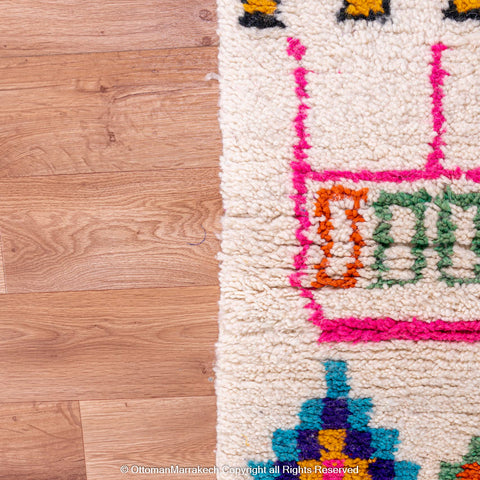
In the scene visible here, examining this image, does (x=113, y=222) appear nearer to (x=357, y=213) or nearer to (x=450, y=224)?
(x=357, y=213)

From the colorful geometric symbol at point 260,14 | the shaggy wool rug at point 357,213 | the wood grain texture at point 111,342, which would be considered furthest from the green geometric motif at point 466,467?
the colorful geometric symbol at point 260,14

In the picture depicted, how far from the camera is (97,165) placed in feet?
2.28

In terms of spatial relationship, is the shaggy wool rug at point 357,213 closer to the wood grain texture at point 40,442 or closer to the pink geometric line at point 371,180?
the pink geometric line at point 371,180

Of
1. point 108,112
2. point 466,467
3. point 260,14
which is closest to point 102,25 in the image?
point 108,112

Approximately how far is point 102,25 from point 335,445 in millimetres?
773

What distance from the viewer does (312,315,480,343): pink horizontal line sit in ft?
2.20

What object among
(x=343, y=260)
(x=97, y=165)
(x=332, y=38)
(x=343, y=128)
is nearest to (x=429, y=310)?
(x=343, y=260)

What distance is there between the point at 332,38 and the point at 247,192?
0.27 m

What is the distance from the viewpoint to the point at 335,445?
694 mm

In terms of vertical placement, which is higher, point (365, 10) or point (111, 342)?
point (365, 10)

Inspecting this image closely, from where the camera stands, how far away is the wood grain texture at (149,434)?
0.71 meters

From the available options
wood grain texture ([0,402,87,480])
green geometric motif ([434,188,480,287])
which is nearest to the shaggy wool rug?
green geometric motif ([434,188,480,287])

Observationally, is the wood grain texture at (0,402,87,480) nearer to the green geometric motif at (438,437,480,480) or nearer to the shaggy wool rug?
the shaggy wool rug

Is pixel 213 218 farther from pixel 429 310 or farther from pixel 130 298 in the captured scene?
pixel 429 310
